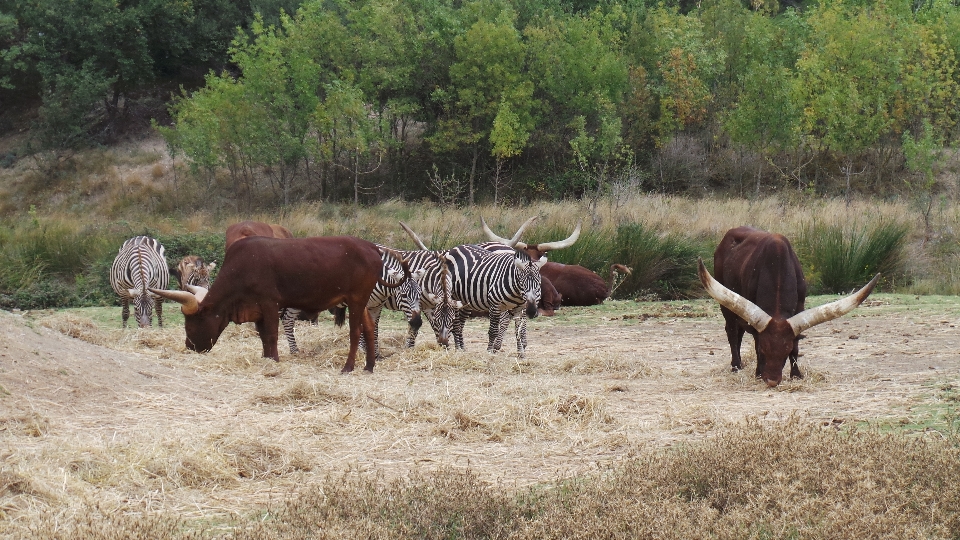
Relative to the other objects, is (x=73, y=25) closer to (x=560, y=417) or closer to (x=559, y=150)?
(x=559, y=150)

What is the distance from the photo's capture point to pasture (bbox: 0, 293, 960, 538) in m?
5.22

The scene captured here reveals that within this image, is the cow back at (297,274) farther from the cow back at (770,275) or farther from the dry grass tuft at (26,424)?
the cow back at (770,275)

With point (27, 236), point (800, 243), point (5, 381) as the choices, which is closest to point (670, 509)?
point (5, 381)

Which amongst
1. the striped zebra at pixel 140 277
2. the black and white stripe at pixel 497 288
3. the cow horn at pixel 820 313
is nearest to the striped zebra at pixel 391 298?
the black and white stripe at pixel 497 288

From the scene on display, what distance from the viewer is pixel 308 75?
35.6 meters

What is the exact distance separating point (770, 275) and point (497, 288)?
3.70m

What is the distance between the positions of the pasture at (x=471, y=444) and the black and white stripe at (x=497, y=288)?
767 millimetres

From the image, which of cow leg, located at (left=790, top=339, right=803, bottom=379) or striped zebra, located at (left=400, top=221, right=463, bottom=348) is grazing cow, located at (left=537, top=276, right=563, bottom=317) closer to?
striped zebra, located at (left=400, top=221, right=463, bottom=348)

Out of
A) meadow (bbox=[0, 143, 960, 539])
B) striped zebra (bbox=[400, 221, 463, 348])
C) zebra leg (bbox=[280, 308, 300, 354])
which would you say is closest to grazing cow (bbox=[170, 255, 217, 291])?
meadow (bbox=[0, 143, 960, 539])

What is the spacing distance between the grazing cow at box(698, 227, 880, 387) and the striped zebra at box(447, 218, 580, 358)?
2419 millimetres

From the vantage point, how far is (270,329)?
10586mm

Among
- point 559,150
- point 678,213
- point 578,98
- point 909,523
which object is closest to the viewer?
point 909,523

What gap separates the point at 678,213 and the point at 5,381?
71.7ft

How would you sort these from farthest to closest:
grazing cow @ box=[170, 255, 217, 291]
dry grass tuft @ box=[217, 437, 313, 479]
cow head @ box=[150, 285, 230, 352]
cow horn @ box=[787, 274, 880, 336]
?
1. grazing cow @ box=[170, 255, 217, 291]
2. cow head @ box=[150, 285, 230, 352]
3. cow horn @ box=[787, 274, 880, 336]
4. dry grass tuft @ box=[217, 437, 313, 479]
